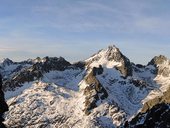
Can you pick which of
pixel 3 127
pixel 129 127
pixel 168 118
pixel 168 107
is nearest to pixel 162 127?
pixel 168 118

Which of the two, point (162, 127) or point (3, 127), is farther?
point (162, 127)

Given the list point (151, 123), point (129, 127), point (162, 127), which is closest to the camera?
point (162, 127)

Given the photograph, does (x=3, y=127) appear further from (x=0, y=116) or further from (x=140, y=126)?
(x=140, y=126)

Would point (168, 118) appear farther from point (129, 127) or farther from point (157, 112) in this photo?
point (129, 127)

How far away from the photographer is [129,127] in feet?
652

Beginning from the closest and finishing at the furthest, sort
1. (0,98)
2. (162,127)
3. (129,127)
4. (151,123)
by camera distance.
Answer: (0,98)
(162,127)
(151,123)
(129,127)

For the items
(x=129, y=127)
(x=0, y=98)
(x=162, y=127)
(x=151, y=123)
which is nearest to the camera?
(x=0, y=98)

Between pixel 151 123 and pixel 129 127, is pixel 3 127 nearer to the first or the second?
pixel 151 123

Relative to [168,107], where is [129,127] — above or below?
below

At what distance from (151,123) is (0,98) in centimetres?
9187

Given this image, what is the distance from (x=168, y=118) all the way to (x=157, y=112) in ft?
45.5

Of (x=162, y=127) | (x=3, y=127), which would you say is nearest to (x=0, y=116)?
(x=3, y=127)

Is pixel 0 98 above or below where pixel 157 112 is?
above

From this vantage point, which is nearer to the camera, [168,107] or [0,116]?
[0,116]
